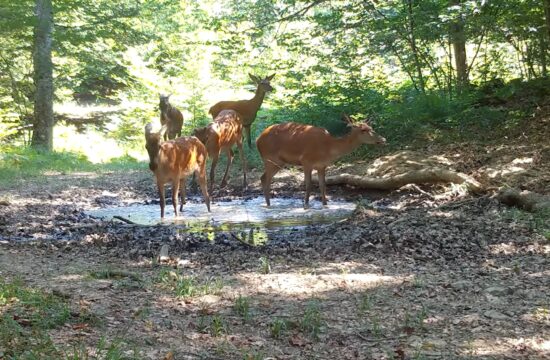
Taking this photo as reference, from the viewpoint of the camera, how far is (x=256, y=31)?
14.2 metres

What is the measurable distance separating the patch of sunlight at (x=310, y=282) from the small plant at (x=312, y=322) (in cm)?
53

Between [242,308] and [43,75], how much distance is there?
1478 centimetres

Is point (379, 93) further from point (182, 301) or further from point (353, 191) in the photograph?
point (182, 301)

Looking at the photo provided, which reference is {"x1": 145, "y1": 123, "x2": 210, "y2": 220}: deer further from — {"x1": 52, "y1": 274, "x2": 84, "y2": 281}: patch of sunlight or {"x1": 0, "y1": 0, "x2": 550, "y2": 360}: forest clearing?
{"x1": 52, "y1": 274, "x2": 84, "y2": 281}: patch of sunlight

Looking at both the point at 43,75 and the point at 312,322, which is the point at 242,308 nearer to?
the point at 312,322

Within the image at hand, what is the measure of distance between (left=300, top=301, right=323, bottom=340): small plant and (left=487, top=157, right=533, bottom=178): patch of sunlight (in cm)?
592

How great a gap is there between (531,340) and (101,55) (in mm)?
17158

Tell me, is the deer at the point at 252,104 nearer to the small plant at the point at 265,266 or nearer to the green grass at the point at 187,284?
the small plant at the point at 265,266

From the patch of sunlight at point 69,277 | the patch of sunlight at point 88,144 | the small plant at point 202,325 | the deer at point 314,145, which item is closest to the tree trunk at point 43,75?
the patch of sunlight at point 88,144

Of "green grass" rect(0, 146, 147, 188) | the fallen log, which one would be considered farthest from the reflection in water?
"green grass" rect(0, 146, 147, 188)

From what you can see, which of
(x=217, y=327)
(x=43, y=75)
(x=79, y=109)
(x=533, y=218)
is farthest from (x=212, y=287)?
(x=79, y=109)

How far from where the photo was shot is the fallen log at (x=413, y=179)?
919 cm

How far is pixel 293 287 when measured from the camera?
16.9 feet

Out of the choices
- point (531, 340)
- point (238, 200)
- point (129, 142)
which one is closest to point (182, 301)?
point (531, 340)
